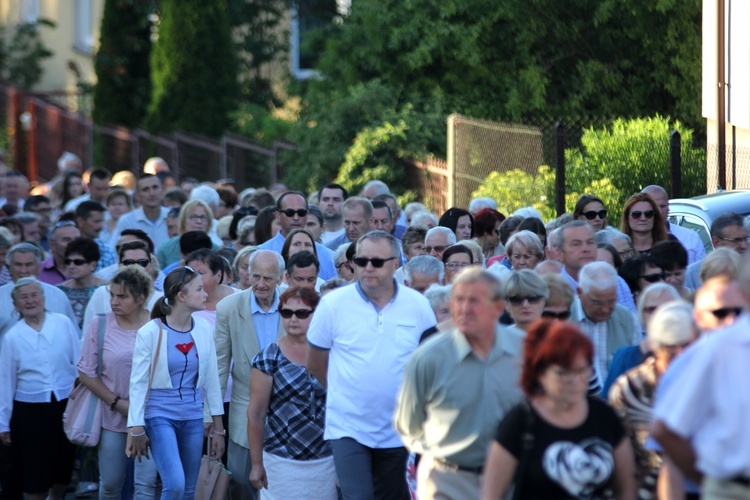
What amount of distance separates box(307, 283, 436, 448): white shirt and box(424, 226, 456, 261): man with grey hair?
2.96 meters

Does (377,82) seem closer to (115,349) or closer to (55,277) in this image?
(55,277)

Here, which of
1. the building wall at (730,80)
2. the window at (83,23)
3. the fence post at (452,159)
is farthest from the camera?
the window at (83,23)

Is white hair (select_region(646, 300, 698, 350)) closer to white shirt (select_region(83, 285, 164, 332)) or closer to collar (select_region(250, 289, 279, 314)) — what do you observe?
collar (select_region(250, 289, 279, 314))

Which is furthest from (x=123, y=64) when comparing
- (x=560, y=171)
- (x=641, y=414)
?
(x=641, y=414)

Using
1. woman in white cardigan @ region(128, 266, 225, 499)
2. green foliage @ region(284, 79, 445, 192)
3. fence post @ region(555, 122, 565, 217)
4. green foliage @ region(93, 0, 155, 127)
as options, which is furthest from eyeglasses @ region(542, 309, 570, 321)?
green foliage @ region(93, 0, 155, 127)

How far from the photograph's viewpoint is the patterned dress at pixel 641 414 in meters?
6.26

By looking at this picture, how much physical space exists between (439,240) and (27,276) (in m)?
3.07

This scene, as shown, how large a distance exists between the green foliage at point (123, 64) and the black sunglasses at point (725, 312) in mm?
22925

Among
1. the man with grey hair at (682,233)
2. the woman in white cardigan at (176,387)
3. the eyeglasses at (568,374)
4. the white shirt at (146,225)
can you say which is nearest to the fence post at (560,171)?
the man with grey hair at (682,233)

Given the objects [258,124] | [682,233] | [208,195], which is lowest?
[682,233]

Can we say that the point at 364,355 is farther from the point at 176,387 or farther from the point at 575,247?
the point at 575,247

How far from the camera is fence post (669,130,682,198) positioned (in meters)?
14.1

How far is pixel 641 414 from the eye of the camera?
6297 millimetres

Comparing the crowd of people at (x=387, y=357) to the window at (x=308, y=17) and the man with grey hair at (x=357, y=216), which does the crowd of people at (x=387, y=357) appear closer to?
Result: the man with grey hair at (x=357, y=216)
